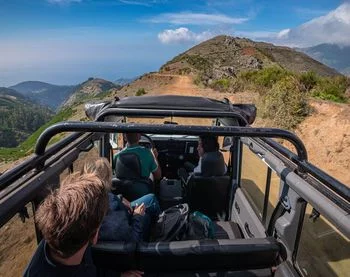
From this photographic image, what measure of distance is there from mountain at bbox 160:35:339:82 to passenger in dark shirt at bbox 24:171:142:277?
3674cm

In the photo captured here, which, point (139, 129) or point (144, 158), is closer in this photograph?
point (139, 129)

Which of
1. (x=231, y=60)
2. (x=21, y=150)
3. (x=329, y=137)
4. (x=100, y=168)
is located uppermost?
(x=100, y=168)

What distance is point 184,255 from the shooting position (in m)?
2.28

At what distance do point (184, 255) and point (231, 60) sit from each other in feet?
194

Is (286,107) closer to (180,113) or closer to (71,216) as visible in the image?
(180,113)

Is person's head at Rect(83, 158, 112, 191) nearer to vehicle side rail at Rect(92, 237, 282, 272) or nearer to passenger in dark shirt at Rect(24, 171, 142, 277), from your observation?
vehicle side rail at Rect(92, 237, 282, 272)

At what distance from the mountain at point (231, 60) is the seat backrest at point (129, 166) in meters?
34.4

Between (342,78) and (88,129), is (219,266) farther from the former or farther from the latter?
(342,78)

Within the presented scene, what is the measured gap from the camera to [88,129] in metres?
2.34

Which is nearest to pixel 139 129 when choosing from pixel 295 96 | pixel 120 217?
pixel 120 217

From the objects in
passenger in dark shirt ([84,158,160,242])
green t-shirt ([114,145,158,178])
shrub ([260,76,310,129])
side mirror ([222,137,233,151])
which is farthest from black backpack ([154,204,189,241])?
shrub ([260,76,310,129])

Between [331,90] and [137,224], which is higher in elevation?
[137,224]

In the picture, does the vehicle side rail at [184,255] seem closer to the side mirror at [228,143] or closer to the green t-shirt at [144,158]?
the green t-shirt at [144,158]

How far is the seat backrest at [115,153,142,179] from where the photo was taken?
4.04 metres
